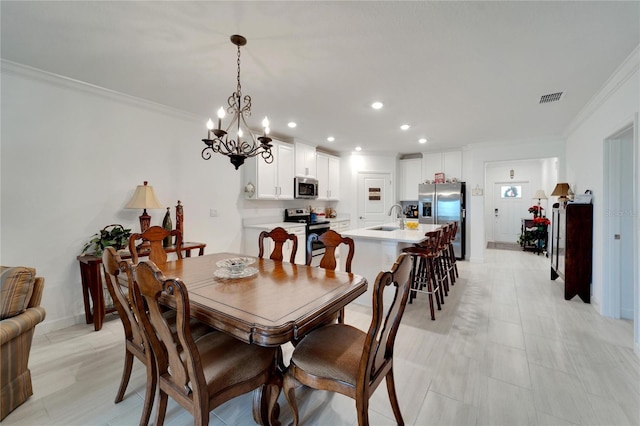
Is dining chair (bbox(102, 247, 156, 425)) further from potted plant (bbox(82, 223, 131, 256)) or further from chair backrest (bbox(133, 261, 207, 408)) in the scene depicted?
potted plant (bbox(82, 223, 131, 256))

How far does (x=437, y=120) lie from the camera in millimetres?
3961

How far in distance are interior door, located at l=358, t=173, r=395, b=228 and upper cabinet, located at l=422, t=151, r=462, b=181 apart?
978 mm

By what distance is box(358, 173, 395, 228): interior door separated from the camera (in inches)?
257

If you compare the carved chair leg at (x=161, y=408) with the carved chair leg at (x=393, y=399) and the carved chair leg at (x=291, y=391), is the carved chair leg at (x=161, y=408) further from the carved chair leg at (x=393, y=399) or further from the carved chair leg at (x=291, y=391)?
the carved chair leg at (x=393, y=399)

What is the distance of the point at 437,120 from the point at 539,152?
253 cm

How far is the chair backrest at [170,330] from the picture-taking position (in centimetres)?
106

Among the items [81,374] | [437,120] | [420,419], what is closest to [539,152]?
[437,120]

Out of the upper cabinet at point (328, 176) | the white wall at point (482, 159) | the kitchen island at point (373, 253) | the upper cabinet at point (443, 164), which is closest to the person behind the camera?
the kitchen island at point (373, 253)

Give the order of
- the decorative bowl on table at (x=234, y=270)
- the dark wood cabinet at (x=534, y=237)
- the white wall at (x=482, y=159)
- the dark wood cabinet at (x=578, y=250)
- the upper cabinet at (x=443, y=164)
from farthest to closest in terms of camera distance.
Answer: the dark wood cabinet at (x=534, y=237) < the upper cabinet at (x=443, y=164) < the white wall at (x=482, y=159) < the dark wood cabinet at (x=578, y=250) < the decorative bowl on table at (x=234, y=270)

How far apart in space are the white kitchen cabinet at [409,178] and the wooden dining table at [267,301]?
5.12 metres

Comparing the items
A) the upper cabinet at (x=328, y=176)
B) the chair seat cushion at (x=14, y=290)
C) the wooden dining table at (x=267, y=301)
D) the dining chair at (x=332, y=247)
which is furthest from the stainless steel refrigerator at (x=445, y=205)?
the chair seat cushion at (x=14, y=290)

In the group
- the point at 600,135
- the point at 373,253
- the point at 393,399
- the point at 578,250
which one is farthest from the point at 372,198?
the point at 393,399

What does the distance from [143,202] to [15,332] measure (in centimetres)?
164

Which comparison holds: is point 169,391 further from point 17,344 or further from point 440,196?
point 440,196
